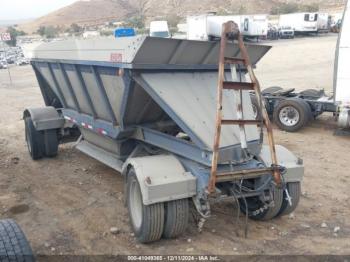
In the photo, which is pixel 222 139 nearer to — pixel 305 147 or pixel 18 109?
pixel 305 147

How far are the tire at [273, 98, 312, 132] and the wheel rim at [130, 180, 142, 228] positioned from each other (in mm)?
5855

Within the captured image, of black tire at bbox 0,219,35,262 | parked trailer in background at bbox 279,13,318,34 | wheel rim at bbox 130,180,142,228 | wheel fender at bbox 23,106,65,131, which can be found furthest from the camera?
parked trailer in background at bbox 279,13,318,34

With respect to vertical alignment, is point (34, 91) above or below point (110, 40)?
below

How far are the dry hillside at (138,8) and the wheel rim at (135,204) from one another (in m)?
91.9

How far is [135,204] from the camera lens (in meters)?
4.92

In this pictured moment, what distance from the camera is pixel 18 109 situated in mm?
13992

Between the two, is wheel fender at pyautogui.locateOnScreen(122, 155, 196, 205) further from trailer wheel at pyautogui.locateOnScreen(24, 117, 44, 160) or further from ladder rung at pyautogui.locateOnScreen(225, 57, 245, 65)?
trailer wheel at pyautogui.locateOnScreen(24, 117, 44, 160)

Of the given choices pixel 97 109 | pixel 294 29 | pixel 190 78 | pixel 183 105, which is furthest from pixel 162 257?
pixel 294 29

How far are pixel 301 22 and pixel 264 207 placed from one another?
136 feet

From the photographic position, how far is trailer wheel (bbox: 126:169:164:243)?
14.5 feet

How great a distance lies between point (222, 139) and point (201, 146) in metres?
0.33

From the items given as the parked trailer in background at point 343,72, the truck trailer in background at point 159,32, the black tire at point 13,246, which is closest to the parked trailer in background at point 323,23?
the truck trailer in background at point 159,32

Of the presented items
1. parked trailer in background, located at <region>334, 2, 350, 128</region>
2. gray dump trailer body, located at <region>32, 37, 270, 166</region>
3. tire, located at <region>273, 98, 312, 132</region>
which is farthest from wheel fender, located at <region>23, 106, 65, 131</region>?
parked trailer in background, located at <region>334, 2, 350, 128</region>

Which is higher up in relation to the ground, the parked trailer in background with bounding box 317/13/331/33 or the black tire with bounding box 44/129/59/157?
the black tire with bounding box 44/129/59/157
